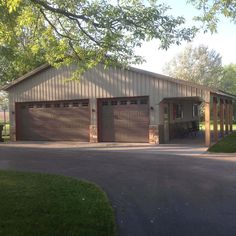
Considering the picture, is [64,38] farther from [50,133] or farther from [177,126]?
[177,126]

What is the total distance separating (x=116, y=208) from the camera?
279 inches

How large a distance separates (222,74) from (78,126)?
4411cm

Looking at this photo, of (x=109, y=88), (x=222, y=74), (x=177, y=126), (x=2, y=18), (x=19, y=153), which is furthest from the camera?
(x=222, y=74)

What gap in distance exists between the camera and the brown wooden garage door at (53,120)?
71.5 ft

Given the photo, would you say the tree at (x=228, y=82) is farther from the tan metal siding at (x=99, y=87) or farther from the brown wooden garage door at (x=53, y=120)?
the tan metal siding at (x=99, y=87)

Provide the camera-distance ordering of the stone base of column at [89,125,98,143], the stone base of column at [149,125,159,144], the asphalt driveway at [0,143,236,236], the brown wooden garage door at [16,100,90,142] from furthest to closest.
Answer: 1. the brown wooden garage door at [16,100,90,142]
2. the stone base of column at [89,125,98,143]
3. the stone base of column at [149,125,159,144]
4. the asphalt driveway at [0,143,236,236]

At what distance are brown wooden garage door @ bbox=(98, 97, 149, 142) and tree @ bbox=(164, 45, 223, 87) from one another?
3760 cm

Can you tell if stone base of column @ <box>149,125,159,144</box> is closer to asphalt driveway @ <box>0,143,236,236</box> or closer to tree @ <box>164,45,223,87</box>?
asphalt driveway @ <box>0,143,236,236</box>

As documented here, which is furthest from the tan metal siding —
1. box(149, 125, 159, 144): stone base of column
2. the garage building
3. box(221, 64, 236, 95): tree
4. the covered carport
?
box(221, 64, 236, 95): tree

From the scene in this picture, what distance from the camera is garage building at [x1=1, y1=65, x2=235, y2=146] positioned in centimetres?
1925

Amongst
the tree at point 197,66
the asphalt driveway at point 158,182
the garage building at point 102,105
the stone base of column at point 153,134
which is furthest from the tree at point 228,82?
the asphalt driveway at point 158,182

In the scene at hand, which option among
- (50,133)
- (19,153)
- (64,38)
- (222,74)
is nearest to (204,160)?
(64,38)

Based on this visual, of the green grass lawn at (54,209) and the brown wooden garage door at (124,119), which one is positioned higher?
the brown wooden garage door at (124,119)

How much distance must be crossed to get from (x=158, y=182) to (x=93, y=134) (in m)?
12.1
